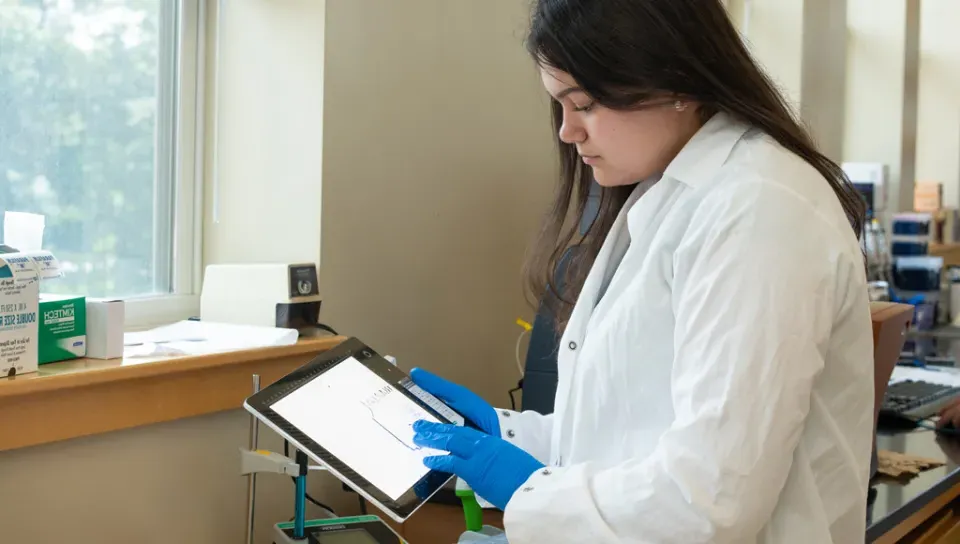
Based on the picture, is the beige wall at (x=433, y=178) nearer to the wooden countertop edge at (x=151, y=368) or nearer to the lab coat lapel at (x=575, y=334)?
the wooden countertop edge at (x=151, y=368)

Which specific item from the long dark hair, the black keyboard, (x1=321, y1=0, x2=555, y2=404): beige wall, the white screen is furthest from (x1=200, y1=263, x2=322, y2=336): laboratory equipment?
the black keyboard

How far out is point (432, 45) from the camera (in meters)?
1.84

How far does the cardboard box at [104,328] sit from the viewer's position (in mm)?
1221

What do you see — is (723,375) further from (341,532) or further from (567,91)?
(341,532)

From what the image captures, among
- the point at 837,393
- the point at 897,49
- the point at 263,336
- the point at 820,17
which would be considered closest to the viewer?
the point at 837,393

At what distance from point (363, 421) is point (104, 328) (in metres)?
0.38

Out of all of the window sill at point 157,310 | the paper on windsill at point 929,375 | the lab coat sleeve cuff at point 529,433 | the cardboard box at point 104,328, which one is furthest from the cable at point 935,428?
the cardboard box at point 104,328

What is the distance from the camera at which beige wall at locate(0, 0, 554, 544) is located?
1290 millimetres

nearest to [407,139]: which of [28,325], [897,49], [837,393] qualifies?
[28,325]

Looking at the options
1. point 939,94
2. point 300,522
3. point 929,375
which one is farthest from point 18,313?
point 939,94

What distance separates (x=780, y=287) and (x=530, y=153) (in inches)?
52.9

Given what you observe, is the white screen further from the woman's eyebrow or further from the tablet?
the woman's eyebrow

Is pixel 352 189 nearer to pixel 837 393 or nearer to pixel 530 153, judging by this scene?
pixel 530 153

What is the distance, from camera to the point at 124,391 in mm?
1219
